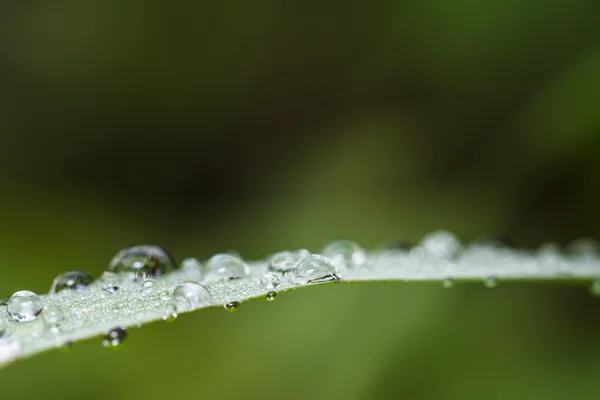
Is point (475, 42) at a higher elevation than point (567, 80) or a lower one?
higher

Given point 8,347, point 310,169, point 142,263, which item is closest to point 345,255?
point 142,263

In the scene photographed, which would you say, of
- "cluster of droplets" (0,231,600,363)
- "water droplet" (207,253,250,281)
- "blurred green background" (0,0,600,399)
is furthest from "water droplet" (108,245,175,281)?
"blurred green background" (0,0,600,399)

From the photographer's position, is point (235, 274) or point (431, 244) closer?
point (235, 274)

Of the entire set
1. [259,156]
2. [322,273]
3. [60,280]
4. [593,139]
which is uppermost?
[259,156]

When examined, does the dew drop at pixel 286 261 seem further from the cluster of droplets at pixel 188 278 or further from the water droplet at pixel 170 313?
the water droplet at pixel 170 313

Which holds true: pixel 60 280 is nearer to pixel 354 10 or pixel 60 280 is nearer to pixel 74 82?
pixel 74 82

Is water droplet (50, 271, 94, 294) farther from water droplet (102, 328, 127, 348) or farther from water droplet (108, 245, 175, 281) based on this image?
water droplet (102, 328, 127, 348)

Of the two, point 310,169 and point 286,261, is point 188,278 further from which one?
point 310,169

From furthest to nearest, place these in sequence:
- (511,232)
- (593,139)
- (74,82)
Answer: (74,82) → (511,232) → (593,139)

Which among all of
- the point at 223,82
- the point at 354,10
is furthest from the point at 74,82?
the point at 354,10
